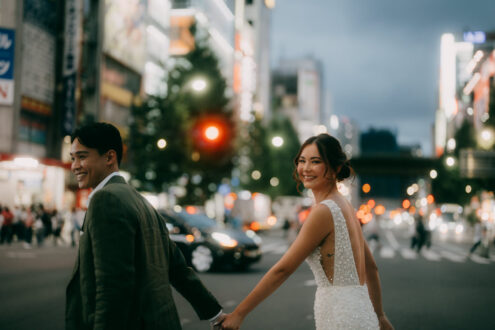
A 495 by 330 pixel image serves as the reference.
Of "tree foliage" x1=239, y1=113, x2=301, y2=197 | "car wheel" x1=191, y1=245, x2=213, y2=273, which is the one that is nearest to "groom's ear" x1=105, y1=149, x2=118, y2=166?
"car wheel" x1=191, y1=245, x2=213, y2=273

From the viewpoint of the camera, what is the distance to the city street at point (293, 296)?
828 centimetres

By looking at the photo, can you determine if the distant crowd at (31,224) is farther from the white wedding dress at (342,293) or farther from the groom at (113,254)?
the white wedding dress at (342,293)

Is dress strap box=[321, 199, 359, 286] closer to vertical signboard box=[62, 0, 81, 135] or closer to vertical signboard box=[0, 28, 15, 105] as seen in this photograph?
vertical signboard box=[0, 28, 15, 105]

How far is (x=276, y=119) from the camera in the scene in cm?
7044

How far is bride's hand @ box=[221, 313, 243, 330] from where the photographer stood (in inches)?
114

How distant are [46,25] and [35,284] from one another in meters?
21.9

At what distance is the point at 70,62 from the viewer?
103 ft

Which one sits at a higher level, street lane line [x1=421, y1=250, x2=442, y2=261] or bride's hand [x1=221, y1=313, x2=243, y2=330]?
bride's hand [x1=221, y1=313, x2=243, y2=330]

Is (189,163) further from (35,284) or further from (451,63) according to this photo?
(451,63)

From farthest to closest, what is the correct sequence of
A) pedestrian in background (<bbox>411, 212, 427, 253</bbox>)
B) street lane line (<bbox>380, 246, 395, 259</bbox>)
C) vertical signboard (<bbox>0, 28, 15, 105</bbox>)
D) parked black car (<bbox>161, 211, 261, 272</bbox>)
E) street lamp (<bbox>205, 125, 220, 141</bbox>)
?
1. vertical signboard (<bbox>0, 28, 15, 105</bbox>)
2. pedestrian in background (<bbox>411, 212, 427, 253</bbox>)
3. street lane line (<bbox>380, 246, 395, 259</bbox>)
4. street lamp (<bbox>205, 125, 220, 141</bbox>)
5. parked black car (<bbox>161, 211, 261, 272</bbox>)

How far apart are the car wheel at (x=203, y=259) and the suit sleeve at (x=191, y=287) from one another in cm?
1189

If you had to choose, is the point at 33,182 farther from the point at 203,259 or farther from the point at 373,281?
the point at 373,281

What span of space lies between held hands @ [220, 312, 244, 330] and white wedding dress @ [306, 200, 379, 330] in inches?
15.9

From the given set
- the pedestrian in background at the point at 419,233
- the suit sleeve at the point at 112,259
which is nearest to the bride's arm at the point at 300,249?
the suit sleeve at the point at 112,259
